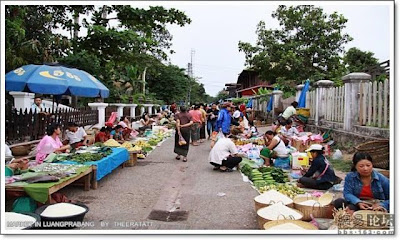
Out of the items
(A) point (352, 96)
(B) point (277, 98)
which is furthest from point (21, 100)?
(B) point (277, 98)

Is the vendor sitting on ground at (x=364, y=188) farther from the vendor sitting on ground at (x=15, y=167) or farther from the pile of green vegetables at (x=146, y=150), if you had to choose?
the pile of green vegetables at (x=146, y=150)

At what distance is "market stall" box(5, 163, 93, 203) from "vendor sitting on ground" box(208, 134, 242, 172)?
3156 mm

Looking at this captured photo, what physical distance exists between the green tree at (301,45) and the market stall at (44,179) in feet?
58.6

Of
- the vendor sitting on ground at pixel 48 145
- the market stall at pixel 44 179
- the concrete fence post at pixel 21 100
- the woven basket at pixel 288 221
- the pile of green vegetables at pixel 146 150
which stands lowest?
the woven basket at pixel 288 221

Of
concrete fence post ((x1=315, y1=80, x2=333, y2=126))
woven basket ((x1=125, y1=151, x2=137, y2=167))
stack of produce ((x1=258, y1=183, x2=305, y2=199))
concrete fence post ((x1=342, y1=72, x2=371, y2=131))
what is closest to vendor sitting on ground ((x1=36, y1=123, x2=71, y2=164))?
woven basket ((x1=125, y1=151, x2=137, y2=167))

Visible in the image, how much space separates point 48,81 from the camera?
7.83m

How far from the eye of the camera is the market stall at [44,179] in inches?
195

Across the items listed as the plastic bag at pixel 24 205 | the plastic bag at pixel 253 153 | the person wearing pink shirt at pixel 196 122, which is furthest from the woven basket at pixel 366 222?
the person wearing pink shirt at pixel 196 122

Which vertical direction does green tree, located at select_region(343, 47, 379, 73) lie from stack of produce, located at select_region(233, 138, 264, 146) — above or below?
above

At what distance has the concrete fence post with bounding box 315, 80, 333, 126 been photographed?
12822 millimetres

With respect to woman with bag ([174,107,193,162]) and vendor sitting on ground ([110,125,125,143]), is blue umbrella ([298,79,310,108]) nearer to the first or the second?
woman with bag ([174,107,193,162])

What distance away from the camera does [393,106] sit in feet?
18.4

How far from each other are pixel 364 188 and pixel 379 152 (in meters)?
3.09

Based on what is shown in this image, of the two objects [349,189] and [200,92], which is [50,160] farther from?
[200,92]
